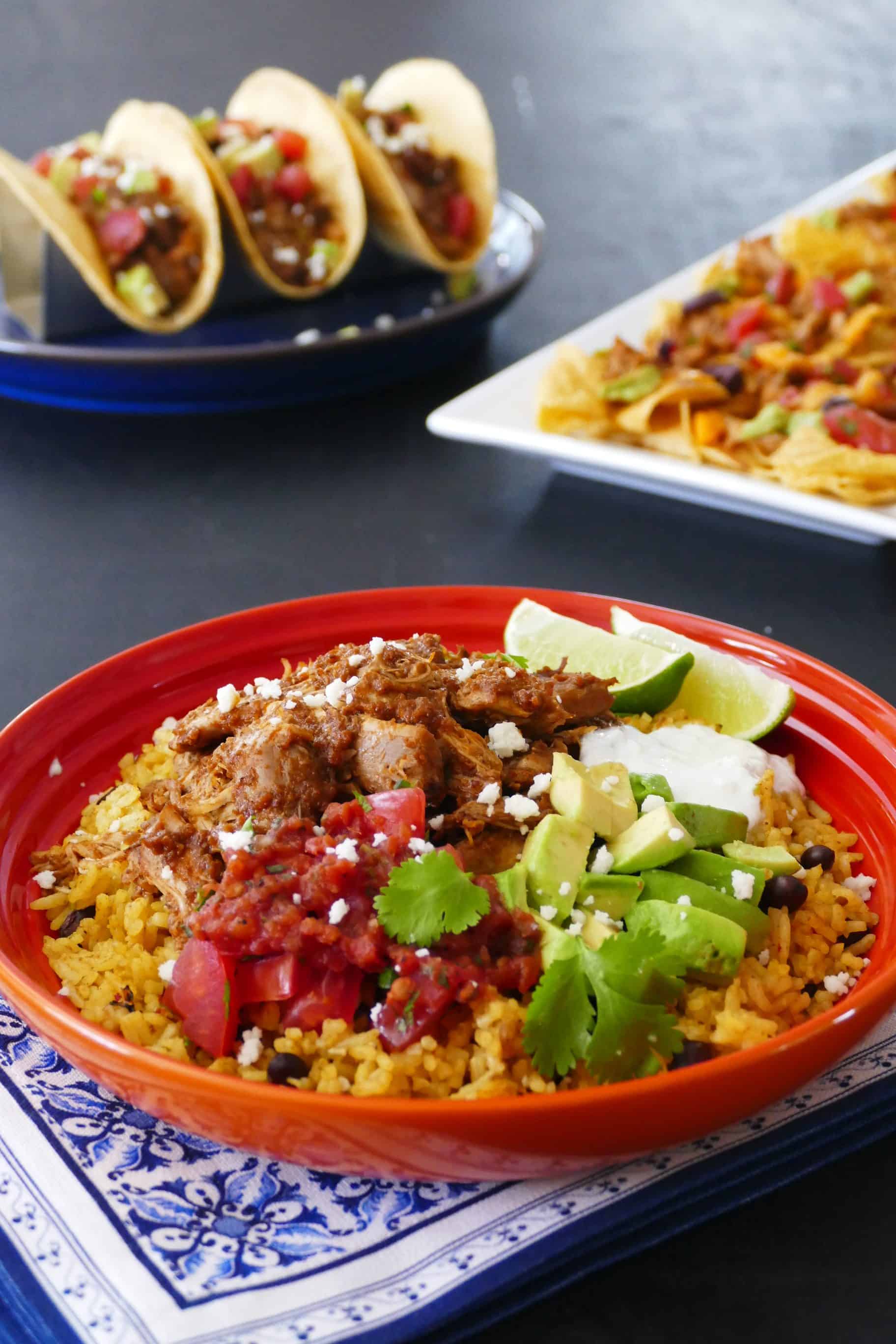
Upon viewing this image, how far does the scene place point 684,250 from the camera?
5824 millimetres

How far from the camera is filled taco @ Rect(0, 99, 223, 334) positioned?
437cm

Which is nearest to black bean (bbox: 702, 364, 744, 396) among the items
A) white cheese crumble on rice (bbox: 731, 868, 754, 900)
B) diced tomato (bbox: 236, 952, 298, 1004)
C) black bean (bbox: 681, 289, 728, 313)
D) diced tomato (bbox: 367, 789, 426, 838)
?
black bean (bbox: 681, 289, 728, 313)

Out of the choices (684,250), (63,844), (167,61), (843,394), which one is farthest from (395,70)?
(63,844)

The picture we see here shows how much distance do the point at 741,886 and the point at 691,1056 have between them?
282 mm

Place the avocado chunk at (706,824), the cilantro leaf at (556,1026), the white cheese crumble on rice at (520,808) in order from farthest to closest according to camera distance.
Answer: the avocado chunk at (706,824) < the white cheese crumble on rice at (520,808) < the cilantro leaf at (556,1026)

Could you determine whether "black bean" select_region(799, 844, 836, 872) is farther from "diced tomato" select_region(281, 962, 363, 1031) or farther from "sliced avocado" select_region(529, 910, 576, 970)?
"diced tomato" select_region(281, 962, 363, 1031)

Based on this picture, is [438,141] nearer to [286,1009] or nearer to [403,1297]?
[286,1009]

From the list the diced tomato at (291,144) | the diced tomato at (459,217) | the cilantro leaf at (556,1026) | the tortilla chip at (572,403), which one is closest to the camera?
the cilantro leaf at (556,1026)

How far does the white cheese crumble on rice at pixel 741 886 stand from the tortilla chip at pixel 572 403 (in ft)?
6.61

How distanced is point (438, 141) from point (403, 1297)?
14.1ft

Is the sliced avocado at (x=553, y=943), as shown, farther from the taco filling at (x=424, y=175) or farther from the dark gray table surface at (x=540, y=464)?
the taco filling at (x=424, y=175)

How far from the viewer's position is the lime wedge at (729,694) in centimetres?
234

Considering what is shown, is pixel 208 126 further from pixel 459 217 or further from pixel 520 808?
pixel 520 808

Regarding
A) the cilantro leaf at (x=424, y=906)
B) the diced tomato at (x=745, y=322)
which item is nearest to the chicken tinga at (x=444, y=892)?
the cilantro leaf at (x=424, y=906)
